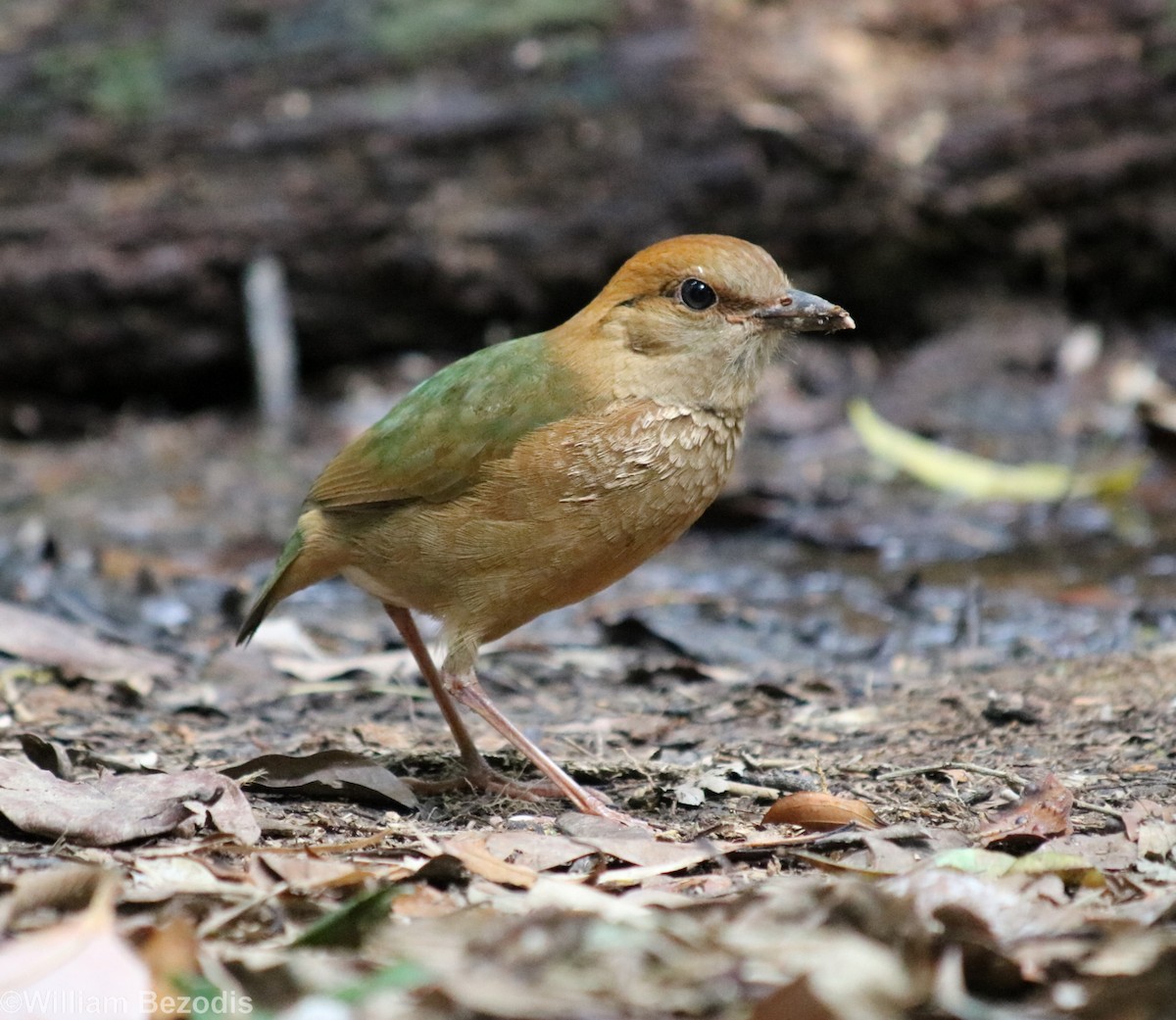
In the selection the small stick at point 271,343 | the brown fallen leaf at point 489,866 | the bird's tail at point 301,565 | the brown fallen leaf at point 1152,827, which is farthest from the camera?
the small stick at point 271,343

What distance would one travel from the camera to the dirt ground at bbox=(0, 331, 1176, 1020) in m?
2.65

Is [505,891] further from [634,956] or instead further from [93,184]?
[93,184]

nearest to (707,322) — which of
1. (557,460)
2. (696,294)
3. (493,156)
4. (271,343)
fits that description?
(696,294)

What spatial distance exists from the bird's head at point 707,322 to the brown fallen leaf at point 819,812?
1304mm

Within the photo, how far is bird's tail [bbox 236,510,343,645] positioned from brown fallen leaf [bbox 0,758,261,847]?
1198mm

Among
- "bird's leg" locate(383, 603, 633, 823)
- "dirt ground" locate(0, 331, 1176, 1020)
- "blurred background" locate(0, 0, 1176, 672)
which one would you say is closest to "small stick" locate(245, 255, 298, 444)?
"blurred background" locate(0, 0, 1176, 672)

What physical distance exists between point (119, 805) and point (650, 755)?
1776 mm

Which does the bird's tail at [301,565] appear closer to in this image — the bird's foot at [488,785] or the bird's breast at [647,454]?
the bird's foot at [488,785]

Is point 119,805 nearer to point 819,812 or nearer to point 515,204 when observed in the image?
point 819,812

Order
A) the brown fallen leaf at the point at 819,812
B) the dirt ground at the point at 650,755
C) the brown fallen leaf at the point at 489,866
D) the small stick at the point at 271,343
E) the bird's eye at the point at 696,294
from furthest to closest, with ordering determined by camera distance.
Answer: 1. the small stick at the point at 271,343
2. the bird's eye at the point at 696,294
3. the brown fallen leaf at the point at 819,812
4. the brown fallen leaf at the point at 489,866
5. the dirt ground at the point at 650,755

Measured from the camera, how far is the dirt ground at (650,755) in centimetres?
265

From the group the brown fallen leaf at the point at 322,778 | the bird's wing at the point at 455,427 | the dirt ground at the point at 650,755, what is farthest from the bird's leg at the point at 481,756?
the bird's wing at the point at 455,427

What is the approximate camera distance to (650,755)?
484cm

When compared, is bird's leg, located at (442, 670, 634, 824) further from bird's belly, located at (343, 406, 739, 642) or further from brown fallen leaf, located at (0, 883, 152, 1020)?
brown fallen leaf, located at (0, 883, 152, 1020)
